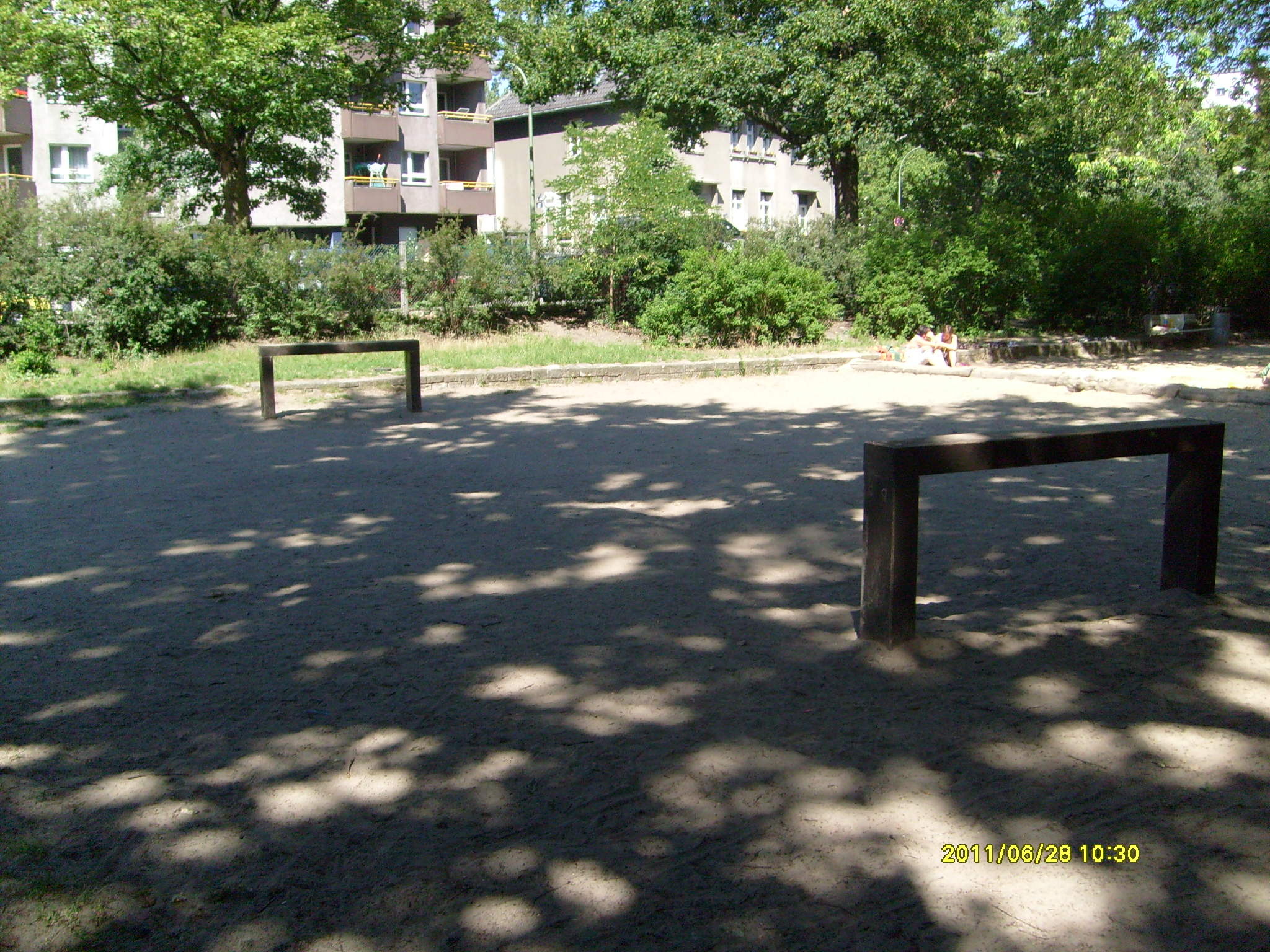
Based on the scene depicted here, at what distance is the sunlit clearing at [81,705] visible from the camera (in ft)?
13.5

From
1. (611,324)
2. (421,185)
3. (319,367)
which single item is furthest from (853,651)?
(421,185)

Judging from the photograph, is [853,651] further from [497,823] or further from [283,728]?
[283,728]

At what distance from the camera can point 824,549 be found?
6.46 metres

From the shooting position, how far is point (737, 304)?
2002 centimetres

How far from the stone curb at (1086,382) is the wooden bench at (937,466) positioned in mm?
8765

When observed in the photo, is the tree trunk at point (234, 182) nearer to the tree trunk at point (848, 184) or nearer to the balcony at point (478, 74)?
the tree trunk at point (848, 184)

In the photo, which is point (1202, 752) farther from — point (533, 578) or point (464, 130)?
point (464, 130)

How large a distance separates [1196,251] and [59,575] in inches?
893

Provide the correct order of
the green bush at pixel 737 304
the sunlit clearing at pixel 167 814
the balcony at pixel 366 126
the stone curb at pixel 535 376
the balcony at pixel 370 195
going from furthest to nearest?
the balcony at pixel 370 195 → the balcony at pixel 366 126 → the green bush at pixel 737 304 → the stone curb at pixel 535 376 → the sunlit clearing at pixel 167 814

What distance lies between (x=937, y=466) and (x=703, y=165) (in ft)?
164

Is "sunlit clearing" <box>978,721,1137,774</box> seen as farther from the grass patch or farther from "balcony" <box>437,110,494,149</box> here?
"balcony" <box>437,110,494,149</box>

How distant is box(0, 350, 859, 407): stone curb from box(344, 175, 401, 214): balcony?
36552mm

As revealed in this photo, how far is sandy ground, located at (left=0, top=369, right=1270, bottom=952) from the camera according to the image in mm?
2848
